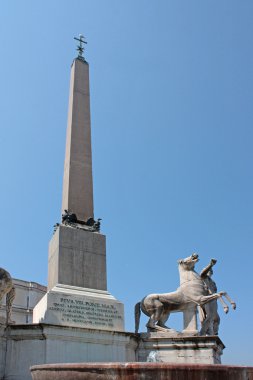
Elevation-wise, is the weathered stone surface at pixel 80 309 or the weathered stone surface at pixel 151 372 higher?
the weathered stone surface at pixel 80 309

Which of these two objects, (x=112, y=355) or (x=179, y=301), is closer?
(x=112, y=355)

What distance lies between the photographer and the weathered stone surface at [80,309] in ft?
37.4

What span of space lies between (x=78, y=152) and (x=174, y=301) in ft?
18.1

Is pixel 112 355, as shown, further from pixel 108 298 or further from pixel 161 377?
pixel 161 377

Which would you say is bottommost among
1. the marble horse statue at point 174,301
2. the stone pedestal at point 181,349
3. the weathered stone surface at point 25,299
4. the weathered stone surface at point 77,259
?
the stone pedestal at point 181,349

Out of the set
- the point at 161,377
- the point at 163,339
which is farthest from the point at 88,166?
the point at 161,377

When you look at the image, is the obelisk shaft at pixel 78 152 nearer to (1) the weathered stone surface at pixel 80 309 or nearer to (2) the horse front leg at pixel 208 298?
(1) the weathered stone surface at pixel 80 309

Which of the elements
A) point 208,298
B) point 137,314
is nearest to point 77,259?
point 137,314

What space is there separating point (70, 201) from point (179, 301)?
14.3 feet

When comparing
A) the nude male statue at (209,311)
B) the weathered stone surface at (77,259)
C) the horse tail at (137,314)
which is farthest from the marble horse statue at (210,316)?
the weathered stone surface at (77,259)

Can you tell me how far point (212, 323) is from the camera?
1264 centimetres

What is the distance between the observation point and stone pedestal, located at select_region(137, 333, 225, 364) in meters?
11.6

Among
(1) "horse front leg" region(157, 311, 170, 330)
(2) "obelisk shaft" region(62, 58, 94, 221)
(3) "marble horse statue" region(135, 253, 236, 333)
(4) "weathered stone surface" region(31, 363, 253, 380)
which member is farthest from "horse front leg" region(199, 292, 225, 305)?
(4) "weathered stone surface" region(31, 363, 253, 380)

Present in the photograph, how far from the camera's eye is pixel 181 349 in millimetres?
11773
